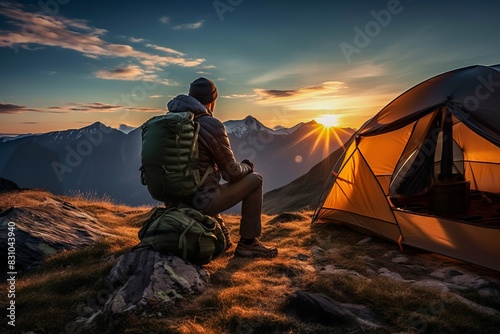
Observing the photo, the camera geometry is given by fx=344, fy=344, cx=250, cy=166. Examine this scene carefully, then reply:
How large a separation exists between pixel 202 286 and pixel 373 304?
7.88 feet

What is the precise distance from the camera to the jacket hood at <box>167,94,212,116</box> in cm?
617

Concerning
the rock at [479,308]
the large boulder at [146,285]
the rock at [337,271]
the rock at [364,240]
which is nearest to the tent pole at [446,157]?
the rock at [364,240]

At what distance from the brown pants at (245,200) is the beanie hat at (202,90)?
1.69 m

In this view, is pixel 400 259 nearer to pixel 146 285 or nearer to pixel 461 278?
pixel 461 278

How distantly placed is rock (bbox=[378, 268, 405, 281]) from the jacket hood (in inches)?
178

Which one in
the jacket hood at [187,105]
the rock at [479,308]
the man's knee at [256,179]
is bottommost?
the rock at [479,308]

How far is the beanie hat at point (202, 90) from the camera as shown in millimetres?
6602

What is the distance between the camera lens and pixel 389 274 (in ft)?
21.4

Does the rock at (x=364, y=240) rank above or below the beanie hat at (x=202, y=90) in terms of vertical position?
below

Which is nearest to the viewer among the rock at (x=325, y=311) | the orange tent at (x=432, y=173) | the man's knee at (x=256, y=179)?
the rock at (x=325, y=311)

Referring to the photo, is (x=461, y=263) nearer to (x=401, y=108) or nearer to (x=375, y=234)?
(x=375, y=234)

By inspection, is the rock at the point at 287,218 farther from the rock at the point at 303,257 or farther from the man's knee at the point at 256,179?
the man's knee at the point at 256,179

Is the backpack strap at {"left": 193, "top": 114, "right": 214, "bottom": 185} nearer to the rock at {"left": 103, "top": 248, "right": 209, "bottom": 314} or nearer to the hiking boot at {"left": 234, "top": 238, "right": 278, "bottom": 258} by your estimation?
the rock at {"left": 103, "top": 248, "right": 209, "bottom": 314}

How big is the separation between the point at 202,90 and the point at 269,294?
153 inches
